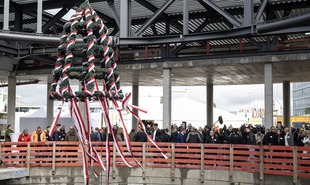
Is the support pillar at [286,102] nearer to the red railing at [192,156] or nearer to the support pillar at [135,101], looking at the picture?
the support pillar at [135,101]

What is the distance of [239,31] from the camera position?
51.2 ft

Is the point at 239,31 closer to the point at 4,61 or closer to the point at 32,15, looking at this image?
the point at 32,15

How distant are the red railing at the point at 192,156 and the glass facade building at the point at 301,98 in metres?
104

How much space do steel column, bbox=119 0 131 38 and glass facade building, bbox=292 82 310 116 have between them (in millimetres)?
103808

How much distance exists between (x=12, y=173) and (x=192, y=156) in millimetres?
7088

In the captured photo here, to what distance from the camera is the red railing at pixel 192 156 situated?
49.2 ft

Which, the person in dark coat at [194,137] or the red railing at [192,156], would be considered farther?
the person in dark coat at [194,137]

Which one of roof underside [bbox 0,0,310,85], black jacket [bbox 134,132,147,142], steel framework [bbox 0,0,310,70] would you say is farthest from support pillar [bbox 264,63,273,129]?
black jacket [bbox 134,132,147,142]

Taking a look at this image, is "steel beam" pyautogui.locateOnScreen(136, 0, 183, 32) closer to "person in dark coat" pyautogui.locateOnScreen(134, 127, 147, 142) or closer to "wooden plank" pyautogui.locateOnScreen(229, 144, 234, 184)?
"person in dark coat" pyautogui.locateOnScreen(134, 127, 147, 142)

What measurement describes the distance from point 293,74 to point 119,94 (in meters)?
21.4

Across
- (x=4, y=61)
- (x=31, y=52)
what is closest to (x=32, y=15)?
(x=31, y=52)

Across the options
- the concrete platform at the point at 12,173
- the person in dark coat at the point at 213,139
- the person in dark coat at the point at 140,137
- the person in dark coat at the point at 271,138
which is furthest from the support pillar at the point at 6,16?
the person in dark coat at the point at 271,138

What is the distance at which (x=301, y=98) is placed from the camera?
122 metres

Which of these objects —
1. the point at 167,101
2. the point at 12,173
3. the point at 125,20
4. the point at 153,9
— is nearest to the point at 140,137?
the point at 125,20
